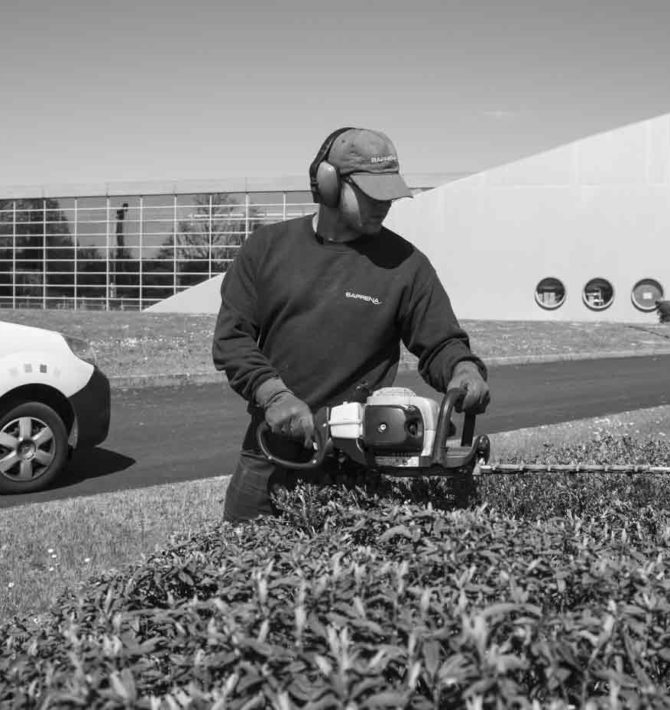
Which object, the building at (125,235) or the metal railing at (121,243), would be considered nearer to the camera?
the building at (125,235)

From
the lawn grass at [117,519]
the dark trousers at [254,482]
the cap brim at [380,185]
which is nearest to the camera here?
the cap brim at [380,185]

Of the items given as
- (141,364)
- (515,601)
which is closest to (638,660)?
(515,601)

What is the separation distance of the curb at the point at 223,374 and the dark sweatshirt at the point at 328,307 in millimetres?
12095

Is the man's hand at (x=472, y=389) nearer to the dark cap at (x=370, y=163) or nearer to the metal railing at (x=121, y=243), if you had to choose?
the dark cap at (x=370, y=163)

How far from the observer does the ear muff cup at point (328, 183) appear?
3.50 meters

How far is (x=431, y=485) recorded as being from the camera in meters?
3.83

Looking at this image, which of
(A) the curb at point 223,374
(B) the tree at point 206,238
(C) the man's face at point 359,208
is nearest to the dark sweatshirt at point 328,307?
(C) the man's face at point 359,208

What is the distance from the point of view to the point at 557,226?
3928cm

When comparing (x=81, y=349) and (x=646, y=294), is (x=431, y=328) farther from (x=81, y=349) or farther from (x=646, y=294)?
(x=646, y=294)

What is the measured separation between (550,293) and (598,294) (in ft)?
5.64

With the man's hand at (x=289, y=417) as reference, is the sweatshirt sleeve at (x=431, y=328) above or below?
above

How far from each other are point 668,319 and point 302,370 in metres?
35.5

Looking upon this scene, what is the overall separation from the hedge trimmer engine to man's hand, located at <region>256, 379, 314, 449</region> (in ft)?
0.12

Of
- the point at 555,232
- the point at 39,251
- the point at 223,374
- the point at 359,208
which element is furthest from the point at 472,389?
the point at 39,251
